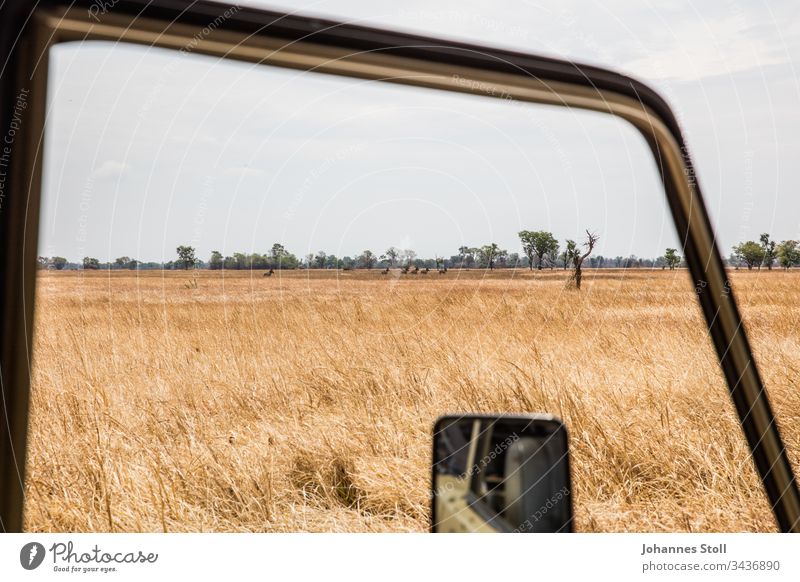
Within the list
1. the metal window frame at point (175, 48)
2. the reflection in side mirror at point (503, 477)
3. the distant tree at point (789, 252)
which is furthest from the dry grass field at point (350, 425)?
the distant tree at point (789, 252)

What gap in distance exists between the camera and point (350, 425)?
12.4ft

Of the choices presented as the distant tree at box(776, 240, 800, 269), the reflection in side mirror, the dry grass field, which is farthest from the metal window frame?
the distant tree at box(776, 240, 800, 269)

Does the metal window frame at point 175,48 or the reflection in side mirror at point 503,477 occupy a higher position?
the metal window frame at point 175,48

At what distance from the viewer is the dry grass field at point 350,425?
116 inches

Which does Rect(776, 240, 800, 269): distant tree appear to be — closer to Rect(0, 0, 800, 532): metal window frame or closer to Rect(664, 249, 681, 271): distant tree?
Rect(664, 249, 681, 271): distant tree

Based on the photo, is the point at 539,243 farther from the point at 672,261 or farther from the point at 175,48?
the point at 175,48

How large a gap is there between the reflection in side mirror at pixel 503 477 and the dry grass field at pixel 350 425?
1.04m

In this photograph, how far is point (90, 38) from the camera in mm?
697

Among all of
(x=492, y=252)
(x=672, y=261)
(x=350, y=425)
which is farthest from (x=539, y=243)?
(x=350, y=425)

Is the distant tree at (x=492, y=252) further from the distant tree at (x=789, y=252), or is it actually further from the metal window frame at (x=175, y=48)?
the distant tree at (x=789, y=252)

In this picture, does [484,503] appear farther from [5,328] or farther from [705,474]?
[705,474]

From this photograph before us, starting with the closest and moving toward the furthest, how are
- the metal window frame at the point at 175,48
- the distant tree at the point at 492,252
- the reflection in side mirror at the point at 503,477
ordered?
1. the metal window frame at the point at 175,48
2. the reflection in side mirror at the point at 503,477
3. the distant tree at the point at 492,252
